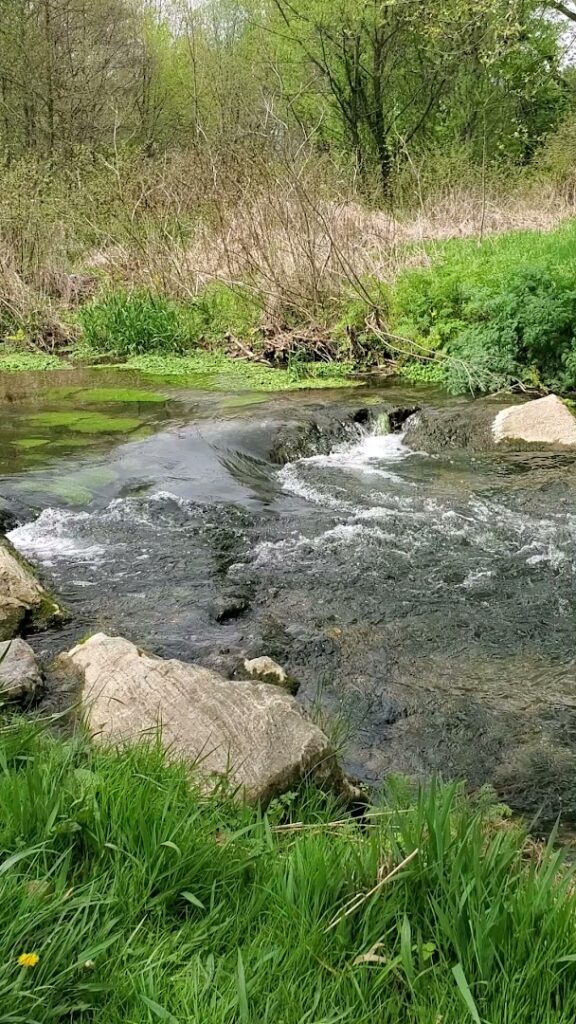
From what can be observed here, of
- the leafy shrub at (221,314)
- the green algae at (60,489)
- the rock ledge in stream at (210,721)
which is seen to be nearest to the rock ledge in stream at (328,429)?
the green algae at (60,489)

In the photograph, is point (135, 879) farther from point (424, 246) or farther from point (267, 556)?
point (424, 246)

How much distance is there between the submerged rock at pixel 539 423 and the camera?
28.0 feet

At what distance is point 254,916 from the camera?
198cm

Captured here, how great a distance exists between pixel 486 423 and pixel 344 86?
22073 millimetres

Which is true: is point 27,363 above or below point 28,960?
above

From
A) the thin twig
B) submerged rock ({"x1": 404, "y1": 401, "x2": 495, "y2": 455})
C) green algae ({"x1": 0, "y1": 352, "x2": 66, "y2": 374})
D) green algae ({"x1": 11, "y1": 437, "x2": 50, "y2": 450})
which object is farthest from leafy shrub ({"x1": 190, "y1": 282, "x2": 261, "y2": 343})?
the thin twig

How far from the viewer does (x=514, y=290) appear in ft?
33.2

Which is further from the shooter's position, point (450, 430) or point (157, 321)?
point (157, 321)

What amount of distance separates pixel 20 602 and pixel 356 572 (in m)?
2.27

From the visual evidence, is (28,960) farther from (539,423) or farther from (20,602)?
(539,423)

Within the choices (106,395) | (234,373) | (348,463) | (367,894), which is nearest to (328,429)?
(348,463)

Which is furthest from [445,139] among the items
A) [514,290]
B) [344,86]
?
[514,290]

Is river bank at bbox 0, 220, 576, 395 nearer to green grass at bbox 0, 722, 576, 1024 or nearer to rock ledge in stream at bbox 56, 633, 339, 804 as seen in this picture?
rock ledge in stream at bbox 56, 633, 339, 804

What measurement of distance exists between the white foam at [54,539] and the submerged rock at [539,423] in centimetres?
463
